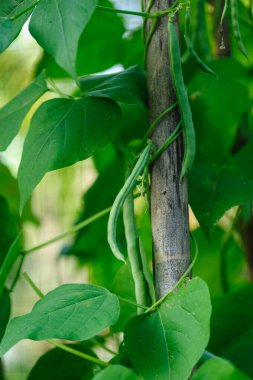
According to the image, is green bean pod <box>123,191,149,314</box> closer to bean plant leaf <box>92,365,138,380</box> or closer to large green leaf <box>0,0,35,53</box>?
bean plant leaf <box>92,365,138,380</box>

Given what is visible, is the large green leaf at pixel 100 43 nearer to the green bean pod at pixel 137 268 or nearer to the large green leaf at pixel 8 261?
the large green leaf at pixel 8 261

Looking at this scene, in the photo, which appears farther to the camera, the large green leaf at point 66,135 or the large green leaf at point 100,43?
the large green leaf at point 100,43

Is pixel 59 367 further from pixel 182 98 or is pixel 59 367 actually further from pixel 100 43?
pixel 100 43

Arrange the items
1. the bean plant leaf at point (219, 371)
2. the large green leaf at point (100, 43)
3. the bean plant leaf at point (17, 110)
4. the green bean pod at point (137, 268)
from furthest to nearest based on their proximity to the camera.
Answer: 1. the large green leaf at point (100, 43)
2. the bean plant leaf at point (17, 110)
3. the green bean pod at point (137, 268)
4. the bean plant leaf at point (219, 371)

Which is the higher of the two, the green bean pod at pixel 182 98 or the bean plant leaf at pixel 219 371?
the green bean pod at pixel 182 98

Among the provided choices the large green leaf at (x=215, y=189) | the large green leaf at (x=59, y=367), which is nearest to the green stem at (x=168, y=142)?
the large green leaf at (x=215, y=189)

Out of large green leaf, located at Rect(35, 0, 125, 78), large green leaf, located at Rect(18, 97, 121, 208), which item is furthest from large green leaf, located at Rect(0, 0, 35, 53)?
large green leaf, located at Rect(35, 0, 125, 78)
